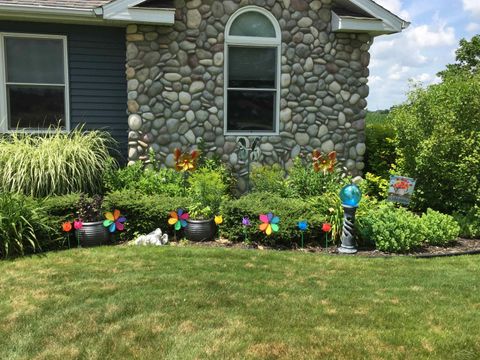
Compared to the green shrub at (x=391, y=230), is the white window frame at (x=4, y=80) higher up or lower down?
higher up

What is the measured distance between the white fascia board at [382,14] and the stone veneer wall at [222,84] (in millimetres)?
442

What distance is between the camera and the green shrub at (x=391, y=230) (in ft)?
20.4

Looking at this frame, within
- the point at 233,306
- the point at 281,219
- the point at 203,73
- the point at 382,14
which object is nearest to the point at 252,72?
the point at 203,73

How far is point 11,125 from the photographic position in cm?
821

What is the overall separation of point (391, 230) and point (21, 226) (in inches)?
177

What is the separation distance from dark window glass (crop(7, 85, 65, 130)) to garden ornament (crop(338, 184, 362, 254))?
196 inches

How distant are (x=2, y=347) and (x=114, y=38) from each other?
19.7 ft

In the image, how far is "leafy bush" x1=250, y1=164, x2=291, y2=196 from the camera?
7.63 meters

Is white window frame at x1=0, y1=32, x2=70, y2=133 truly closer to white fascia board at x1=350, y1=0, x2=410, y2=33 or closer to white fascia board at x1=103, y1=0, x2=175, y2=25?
white fascia board at x1=103, y1=0, x2=175, y2=25

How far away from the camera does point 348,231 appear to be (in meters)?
6.25

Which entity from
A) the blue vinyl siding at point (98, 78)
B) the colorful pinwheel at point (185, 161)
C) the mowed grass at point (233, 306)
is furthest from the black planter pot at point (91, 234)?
the blue vinyl siding at point (98, 78)

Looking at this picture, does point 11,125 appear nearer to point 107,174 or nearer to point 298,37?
point 107,174

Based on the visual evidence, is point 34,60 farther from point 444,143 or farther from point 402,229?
point 444,143

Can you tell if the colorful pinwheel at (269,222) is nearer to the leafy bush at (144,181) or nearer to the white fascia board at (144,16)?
the leafy bush at (144,181)
